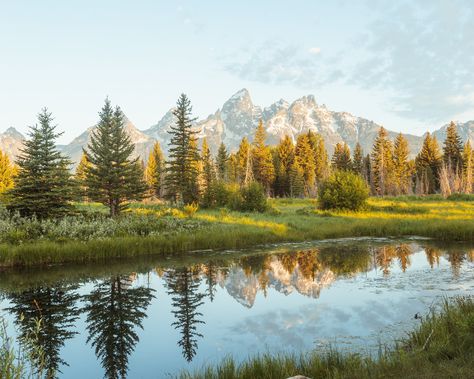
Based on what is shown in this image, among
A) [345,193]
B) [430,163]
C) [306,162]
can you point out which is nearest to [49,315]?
[345,193]

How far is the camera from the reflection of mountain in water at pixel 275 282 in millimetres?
13695

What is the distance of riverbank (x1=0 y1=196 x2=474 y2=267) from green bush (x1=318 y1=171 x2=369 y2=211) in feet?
10.8

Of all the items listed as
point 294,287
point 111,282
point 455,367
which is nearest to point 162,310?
point 111,282

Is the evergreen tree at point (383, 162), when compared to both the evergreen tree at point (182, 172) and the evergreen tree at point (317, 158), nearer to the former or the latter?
the evergreen tree at point (317, 158)

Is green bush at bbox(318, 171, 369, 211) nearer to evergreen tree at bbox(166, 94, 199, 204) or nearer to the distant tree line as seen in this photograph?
the distant tree line

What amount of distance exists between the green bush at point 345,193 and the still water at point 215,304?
14.9 m

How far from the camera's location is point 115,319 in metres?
11.2

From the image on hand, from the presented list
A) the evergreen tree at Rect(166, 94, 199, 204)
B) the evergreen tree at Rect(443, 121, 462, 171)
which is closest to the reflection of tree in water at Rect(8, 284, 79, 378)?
the evergreen tree at Rect(166, 94, 199, 204)

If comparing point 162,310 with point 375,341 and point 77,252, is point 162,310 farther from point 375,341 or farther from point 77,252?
point 77,252

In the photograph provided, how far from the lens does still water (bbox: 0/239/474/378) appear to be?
29.4 ft

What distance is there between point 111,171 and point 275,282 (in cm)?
2019

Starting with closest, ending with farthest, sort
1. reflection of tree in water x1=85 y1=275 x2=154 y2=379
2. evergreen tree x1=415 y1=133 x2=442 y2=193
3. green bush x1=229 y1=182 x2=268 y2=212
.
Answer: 1. reflection of tree in water x1=85 y1=275 x2=154 y2=379
2. green bush x1=229 y1=182 x2=268 y2=212
3. evergreen tree x1=415 y1=133 x2=442 y2=193

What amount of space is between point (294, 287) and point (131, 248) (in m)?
8.66

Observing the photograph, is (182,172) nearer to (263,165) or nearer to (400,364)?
(263,165)
